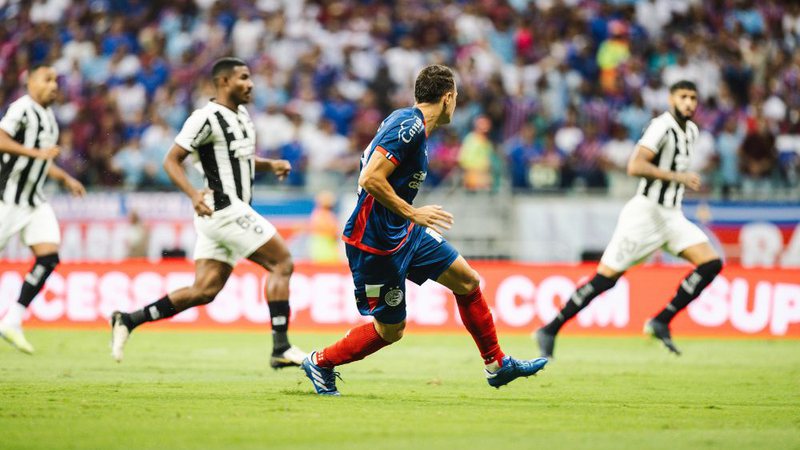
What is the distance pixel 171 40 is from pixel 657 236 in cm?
1524

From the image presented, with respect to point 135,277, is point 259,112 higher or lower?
higher

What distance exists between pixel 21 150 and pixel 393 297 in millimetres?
4999

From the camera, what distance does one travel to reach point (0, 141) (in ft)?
37.6

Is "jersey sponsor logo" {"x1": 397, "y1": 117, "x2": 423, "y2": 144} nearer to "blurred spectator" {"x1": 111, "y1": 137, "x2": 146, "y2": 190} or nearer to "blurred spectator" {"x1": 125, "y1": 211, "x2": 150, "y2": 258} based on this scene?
"blurred spectator" {"x1": 125, "y1": 211, "x2": 150, "y2": 258}

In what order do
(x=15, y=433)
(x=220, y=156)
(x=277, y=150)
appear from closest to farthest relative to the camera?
(x=15, y=433) → (x=220, y=156) → (x=277, y=150)

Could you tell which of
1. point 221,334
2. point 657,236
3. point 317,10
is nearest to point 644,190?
point 657,236

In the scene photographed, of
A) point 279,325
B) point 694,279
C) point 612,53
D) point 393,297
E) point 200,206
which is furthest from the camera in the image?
point 612,53

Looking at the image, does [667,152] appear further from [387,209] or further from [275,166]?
[387,209]

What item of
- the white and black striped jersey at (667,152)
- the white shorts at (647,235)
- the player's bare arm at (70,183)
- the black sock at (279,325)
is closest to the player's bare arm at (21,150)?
the player's bare arm at (70,183)

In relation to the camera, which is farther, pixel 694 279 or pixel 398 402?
pixel 694 279

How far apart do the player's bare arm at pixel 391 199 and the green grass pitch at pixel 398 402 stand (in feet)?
4.12

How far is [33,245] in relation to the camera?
12156mm

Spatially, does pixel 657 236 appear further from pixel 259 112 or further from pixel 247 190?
pixel 259 112

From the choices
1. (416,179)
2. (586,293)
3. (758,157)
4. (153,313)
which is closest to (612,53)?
(758,157)
